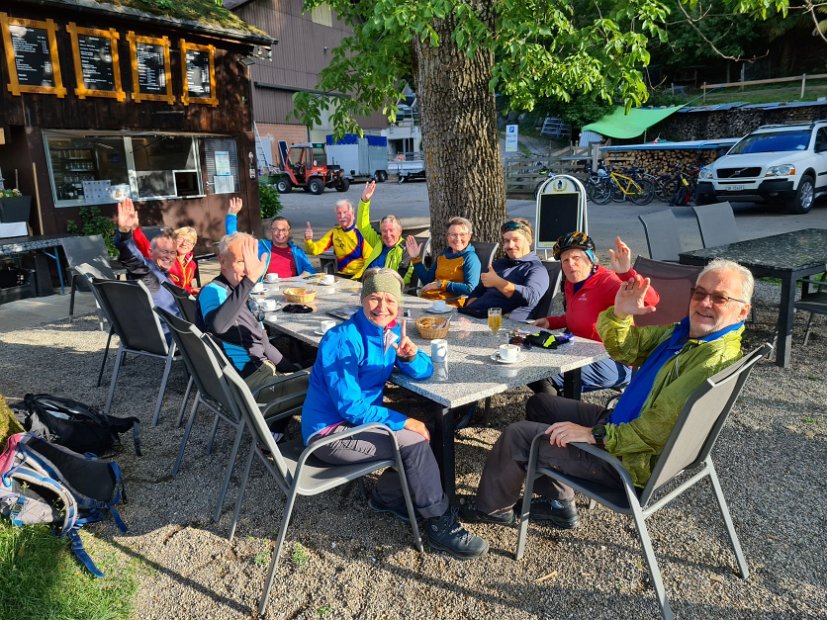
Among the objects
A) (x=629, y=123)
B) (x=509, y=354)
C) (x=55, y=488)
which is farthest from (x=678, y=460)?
(x=629, y=123)

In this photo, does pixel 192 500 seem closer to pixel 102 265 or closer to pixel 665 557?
pixel 665 557

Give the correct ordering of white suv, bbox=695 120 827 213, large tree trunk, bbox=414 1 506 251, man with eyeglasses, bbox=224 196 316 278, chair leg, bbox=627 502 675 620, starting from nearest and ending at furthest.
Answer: chair leg, bbox=627 502 675 620
man with eyeglasses, bbox=224 196 316 278
large tree trunk, bbox=414 1 506 251
white suv, bbox=695 120 827 213

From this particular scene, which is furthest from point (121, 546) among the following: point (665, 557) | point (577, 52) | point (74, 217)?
point (74, 217)

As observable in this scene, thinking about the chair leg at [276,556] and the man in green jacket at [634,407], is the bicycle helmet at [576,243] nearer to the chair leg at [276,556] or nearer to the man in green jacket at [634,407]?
the man in green jacket at [634,407]

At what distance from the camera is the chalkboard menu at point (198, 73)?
10320 millimetres

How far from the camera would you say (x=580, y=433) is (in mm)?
2471

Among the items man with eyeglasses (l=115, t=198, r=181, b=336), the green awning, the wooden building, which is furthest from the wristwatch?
the green awning

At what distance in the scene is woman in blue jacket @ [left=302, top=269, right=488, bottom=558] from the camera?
2.60 metres

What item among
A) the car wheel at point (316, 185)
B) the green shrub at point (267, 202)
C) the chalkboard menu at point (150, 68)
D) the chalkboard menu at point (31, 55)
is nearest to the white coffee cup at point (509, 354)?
the chalkboard menu at point (31, 55)

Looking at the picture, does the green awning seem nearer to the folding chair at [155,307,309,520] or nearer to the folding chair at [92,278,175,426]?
the folding chair at [92,278,175,426]

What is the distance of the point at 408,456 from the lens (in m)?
2.67

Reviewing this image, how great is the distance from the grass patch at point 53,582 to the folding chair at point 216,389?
56 centimetres

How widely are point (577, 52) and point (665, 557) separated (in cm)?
542

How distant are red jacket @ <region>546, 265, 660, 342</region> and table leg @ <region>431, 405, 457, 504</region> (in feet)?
3.74
